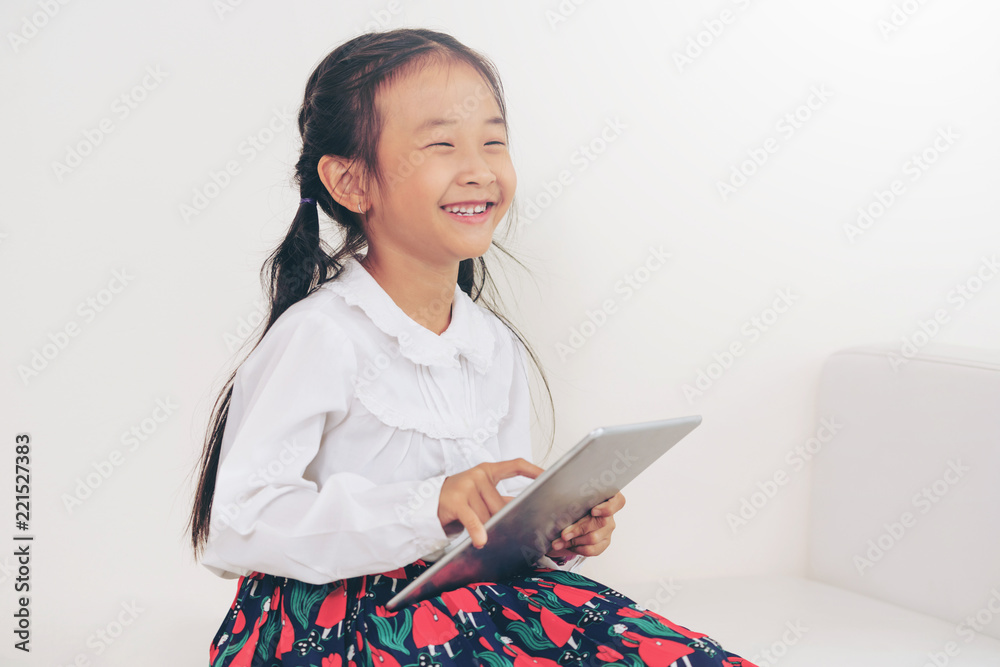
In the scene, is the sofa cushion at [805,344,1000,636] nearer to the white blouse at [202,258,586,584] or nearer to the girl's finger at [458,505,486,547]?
the white blouse at [202,258,586,584]

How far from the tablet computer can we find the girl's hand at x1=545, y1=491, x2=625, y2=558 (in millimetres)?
18

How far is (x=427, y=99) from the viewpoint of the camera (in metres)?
0.92

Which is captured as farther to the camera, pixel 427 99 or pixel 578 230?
pixel 578 230

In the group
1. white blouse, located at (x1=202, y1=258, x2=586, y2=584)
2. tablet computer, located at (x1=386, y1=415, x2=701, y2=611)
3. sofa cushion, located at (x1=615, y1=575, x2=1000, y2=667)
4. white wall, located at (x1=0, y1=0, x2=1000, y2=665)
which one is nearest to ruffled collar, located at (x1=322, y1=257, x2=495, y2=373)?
white blouse, located at (x1=202, y1=258, x2=586, y2=584)

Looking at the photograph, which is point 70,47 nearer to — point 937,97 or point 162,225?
point 162,225

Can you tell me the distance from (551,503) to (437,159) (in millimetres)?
398

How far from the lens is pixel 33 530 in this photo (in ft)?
3.87

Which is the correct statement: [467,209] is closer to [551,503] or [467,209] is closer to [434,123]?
[434,123]

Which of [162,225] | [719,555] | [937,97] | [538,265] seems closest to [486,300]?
[538,265]

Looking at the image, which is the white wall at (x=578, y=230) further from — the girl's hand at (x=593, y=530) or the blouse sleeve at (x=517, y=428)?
the girl's hand at (x=593, y=530)

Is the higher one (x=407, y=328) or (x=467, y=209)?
(x=467, y=209)

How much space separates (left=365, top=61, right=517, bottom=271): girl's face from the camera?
0.92 meters

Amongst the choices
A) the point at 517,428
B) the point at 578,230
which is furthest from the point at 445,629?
the point at 578,230

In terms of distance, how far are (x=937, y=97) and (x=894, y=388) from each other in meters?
0.51
